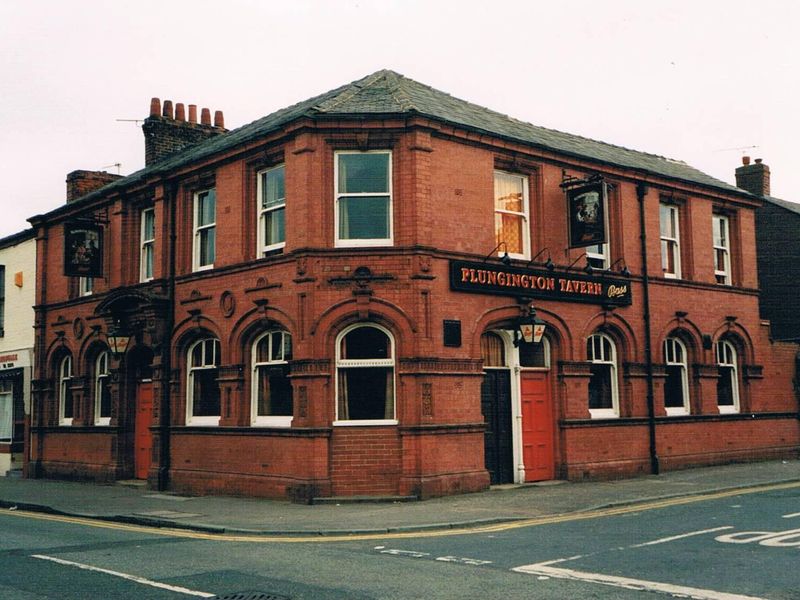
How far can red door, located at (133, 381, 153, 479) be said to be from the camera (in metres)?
22.2

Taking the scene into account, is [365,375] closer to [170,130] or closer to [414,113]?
[414,113]

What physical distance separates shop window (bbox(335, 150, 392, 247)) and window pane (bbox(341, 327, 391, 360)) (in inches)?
70.5

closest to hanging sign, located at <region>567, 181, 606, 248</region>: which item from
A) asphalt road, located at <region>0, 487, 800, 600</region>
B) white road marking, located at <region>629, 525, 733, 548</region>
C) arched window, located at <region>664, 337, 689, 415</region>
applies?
arched window, located at <region>664, 337, 689, 415</region>

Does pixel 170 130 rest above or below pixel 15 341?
above

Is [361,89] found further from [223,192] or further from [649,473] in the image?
[649,473]

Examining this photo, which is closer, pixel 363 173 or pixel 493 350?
pixel 363 173

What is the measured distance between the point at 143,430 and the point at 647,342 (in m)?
12.7

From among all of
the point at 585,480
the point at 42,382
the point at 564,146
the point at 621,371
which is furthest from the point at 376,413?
the point at 42,382

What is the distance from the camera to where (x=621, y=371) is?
20922 mm

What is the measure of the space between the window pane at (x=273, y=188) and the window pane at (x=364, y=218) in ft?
5.06

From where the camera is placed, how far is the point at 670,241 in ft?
74.6

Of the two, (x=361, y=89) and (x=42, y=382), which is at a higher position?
(x=361, y=89)

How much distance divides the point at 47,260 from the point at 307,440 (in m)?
13.3

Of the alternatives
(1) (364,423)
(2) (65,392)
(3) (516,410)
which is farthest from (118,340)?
(3) (516,410)
